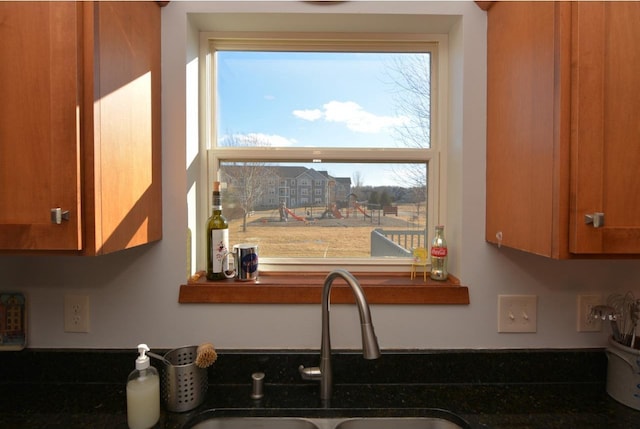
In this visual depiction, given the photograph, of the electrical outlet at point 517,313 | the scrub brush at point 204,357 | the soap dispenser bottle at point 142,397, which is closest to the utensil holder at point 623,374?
the electrical outlet at point 517,313

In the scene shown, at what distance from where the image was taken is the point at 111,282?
3.66 ft

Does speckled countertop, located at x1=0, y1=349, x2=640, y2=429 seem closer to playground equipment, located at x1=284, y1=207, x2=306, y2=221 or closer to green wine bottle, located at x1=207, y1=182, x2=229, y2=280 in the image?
green wine bottle, located at x1=207, y1=182, x2=229, y2=280

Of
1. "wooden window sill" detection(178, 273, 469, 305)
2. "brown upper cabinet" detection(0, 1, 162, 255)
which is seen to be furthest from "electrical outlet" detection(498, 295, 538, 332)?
"brown upper cabinet" detection(0, 1, 162, 255)

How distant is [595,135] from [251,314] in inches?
42.4

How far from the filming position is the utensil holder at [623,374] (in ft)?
3.12

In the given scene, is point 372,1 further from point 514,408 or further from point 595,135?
point 514,408

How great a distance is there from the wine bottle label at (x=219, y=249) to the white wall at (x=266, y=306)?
0.10 m

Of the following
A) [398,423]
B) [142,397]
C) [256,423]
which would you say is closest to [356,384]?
[398,423]

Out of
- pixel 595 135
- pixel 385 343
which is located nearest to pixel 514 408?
pixel 385 343

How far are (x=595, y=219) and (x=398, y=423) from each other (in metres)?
0.76

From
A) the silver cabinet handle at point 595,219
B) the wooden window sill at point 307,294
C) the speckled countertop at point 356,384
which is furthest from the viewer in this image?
the wooden window sill at point 307,294

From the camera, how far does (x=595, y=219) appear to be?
748 mm

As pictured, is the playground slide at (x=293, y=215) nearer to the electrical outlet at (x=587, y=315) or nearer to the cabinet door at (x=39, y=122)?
the cabinet door at (x=39, y=122)

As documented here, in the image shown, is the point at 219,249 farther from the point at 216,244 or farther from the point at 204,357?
the point at 204,357
